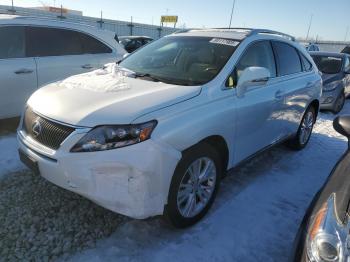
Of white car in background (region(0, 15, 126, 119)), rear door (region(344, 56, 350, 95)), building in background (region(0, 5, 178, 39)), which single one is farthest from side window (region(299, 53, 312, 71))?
building in background (region(0, 5, 178, 39))

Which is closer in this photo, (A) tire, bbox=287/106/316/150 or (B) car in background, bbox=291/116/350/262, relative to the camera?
(B) car in background, bbox=291/116/350/262

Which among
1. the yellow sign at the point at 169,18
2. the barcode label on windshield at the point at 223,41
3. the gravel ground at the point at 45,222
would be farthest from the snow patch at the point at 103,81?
the yellow sign at the point at 169,18

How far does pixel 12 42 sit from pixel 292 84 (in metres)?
4.03

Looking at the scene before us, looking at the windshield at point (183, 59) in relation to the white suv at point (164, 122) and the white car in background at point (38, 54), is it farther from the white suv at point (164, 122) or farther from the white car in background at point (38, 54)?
the white car in background at point (38, 54)

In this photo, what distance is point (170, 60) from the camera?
12.5ft

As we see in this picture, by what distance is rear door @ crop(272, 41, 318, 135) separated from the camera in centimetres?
438

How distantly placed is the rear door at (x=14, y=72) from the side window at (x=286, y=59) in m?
3.49

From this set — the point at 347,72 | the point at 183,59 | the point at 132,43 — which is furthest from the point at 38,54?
the point at 132,43

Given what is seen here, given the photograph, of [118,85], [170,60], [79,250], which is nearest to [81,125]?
[118,85]

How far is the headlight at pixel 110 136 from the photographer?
2518 mm

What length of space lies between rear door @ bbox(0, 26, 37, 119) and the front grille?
2.26 m

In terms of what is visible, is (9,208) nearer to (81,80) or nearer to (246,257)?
(81,80)

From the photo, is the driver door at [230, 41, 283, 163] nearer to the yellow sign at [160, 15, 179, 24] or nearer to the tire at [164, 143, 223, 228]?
the tire at [164, 143, 223, 228]

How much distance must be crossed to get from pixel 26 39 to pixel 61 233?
3496 mm
